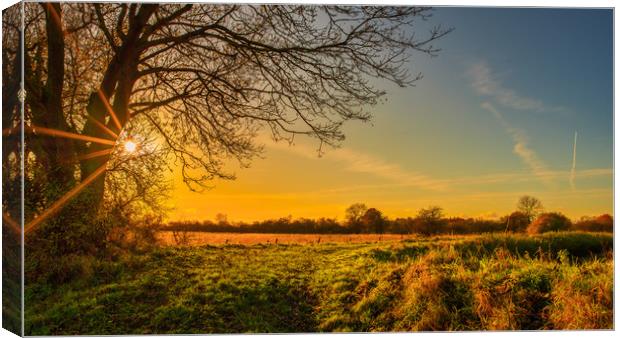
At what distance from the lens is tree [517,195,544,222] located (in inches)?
301

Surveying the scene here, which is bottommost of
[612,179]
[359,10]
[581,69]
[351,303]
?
[351,303]

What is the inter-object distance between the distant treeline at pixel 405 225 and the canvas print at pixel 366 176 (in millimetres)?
28

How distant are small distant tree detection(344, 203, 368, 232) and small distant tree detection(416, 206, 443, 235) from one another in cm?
79

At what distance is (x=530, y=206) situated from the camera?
302 inches

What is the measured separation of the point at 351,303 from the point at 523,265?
2.41 m

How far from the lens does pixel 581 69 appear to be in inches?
309

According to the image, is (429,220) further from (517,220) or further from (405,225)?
(517,220)

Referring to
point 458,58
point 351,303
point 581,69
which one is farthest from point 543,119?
point 351,303

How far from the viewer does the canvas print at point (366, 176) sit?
7484mm

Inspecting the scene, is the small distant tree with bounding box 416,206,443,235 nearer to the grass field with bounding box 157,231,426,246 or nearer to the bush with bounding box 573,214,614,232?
the grass field with bounding box 157,231,426,246

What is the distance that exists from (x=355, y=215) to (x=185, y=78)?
13.0ft

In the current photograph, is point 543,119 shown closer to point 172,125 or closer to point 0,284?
point 172,125

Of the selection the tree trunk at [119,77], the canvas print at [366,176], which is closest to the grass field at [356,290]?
the canvas print at [366,176]

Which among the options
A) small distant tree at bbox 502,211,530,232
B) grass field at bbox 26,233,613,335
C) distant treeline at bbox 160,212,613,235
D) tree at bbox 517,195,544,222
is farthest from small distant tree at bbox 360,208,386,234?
tree at bbox 517,195,544,222
